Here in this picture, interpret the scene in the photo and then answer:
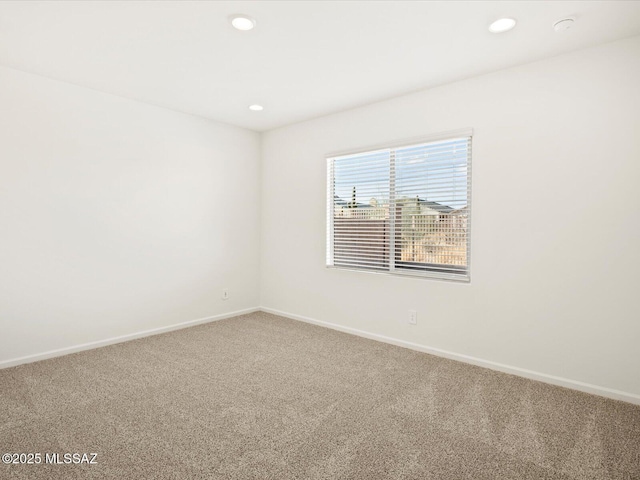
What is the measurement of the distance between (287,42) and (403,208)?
1888 millimetres

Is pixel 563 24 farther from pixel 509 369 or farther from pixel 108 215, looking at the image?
pixel 108 215

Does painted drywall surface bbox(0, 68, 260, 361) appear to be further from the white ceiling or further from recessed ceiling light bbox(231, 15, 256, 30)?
recessed ceiling light bbox(231, 15, 256, 30)

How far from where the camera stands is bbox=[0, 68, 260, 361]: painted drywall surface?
298cm

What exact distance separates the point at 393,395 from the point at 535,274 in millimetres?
1476

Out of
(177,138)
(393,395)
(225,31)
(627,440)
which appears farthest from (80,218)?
(627,440)

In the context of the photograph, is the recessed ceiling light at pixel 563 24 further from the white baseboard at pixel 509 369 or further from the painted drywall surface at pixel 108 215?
the painted drywall surface at pixel 108 215

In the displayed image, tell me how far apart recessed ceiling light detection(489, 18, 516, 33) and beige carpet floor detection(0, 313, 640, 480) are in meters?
2.52

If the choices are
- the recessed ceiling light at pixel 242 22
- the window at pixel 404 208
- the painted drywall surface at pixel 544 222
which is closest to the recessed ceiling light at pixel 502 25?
the painted drywall surface at pixel 544 222

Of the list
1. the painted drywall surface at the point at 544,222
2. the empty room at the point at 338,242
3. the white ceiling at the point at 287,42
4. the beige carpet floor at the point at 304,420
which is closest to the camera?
the beige carpet floor at the point at 304,420

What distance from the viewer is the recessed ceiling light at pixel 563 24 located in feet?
7.19

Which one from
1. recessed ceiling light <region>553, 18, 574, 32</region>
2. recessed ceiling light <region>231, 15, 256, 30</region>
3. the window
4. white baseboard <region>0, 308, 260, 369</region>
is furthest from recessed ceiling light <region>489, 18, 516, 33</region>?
white baseboard <region>0, 308, 260, 369</region>

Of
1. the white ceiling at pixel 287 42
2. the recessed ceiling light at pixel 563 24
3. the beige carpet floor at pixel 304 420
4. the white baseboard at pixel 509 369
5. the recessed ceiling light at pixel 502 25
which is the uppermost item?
the white ceiling at pixel 287 42

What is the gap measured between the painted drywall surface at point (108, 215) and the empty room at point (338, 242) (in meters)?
0.02

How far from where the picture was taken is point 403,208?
3.57m
